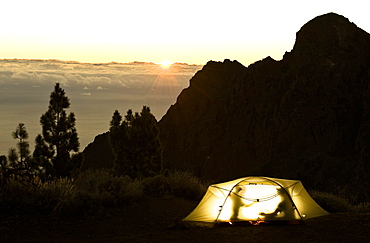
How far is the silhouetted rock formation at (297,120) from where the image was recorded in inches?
3196

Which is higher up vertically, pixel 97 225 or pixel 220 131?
pixel 97 225

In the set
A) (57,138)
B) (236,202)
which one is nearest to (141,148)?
(57,138)

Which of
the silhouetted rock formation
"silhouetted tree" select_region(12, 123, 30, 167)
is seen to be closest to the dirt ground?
"silhouetted tree" select_region(12, 123, 30, 167)

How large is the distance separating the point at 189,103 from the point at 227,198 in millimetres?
123869

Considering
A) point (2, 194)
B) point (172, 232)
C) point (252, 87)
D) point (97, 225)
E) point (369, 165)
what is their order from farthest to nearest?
1. point (252, 87)
2. point (369, 165)
3. point (2, 194)
4. point (97, 225)
5. point (172, 232)

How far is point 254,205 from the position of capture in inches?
520

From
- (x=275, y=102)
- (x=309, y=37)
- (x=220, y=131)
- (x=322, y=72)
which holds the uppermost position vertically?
(x=309, y=37)

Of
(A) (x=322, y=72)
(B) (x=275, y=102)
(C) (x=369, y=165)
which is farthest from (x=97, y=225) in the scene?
(B) (x=275, y=102)

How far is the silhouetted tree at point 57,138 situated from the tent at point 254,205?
113 ft

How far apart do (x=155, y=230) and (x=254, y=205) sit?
111 inches

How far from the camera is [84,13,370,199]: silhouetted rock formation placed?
81188mm

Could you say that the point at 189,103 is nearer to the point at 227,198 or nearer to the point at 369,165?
the point at 369,165

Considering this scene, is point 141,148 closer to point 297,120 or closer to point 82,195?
point 82,195

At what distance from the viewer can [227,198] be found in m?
13.3
